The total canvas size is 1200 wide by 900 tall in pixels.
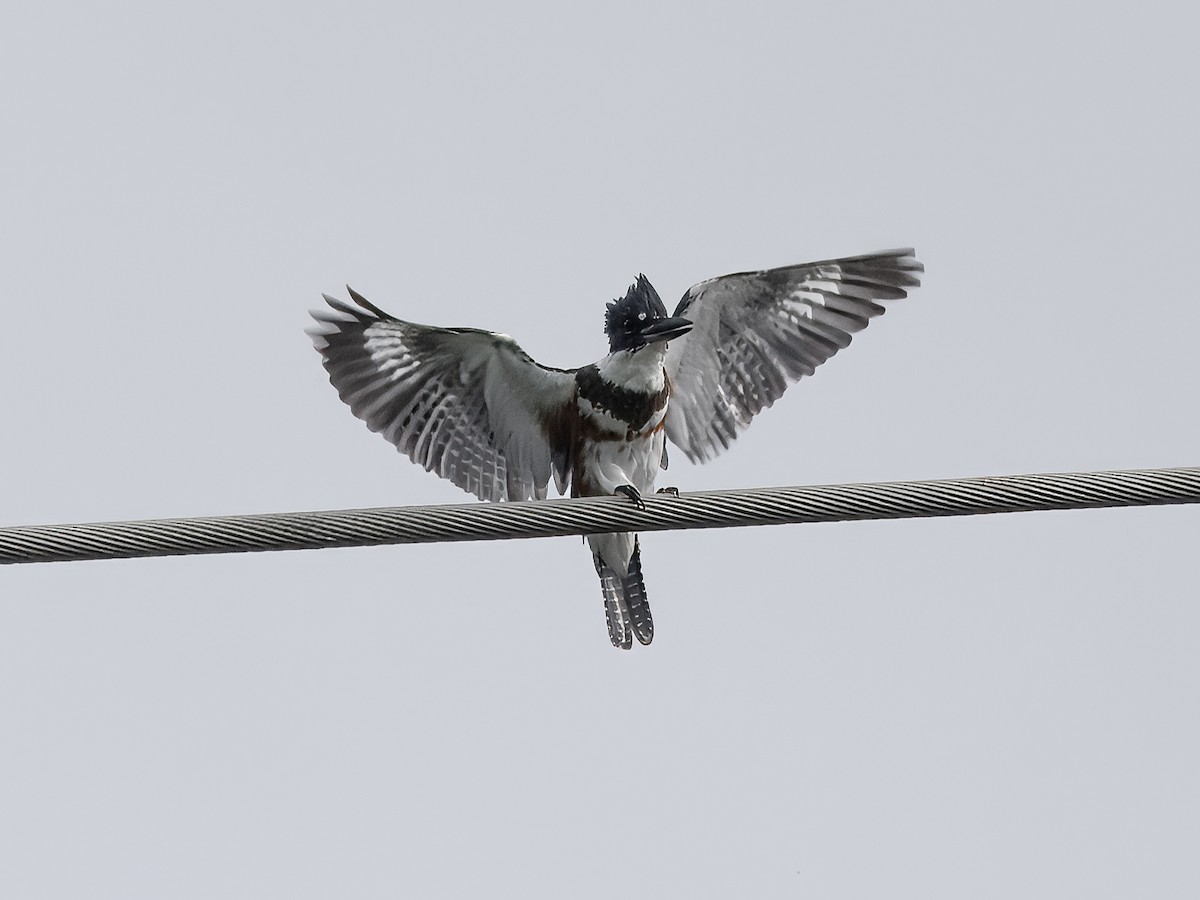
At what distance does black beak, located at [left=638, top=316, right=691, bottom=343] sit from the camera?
609 cm

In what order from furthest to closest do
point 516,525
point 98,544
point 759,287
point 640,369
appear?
point 759,287 → point 640,369 → point 516,525 → point 98,544

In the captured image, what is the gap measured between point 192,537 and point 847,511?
1.61 meters

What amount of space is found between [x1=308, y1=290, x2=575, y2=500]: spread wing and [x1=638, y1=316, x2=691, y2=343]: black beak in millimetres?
447

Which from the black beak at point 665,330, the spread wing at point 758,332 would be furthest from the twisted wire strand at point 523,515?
the spread wing at point 758,332

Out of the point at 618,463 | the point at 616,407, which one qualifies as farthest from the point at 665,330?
the point at 618,463

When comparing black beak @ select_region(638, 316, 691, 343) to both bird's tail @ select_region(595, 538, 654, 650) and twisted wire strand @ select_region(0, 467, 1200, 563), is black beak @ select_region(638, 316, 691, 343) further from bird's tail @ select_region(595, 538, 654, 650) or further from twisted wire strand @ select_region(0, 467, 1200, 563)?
twisted wire strand @ select_region(0, 467, 1200, 563)

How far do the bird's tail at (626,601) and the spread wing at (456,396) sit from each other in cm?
44

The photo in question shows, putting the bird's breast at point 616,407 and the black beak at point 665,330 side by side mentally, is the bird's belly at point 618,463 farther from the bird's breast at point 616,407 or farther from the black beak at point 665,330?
the black beak at point 665,330

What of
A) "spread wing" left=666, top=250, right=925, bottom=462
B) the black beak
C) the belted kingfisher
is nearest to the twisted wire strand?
the black beak

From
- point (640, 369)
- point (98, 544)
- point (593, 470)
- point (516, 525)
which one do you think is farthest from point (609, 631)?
point (98, 544)

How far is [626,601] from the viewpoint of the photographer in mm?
6711

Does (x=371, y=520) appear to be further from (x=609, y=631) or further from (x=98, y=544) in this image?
(x=609, y=631)

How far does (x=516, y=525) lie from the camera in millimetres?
3934

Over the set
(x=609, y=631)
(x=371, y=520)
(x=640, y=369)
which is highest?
(x=640, y=369)
